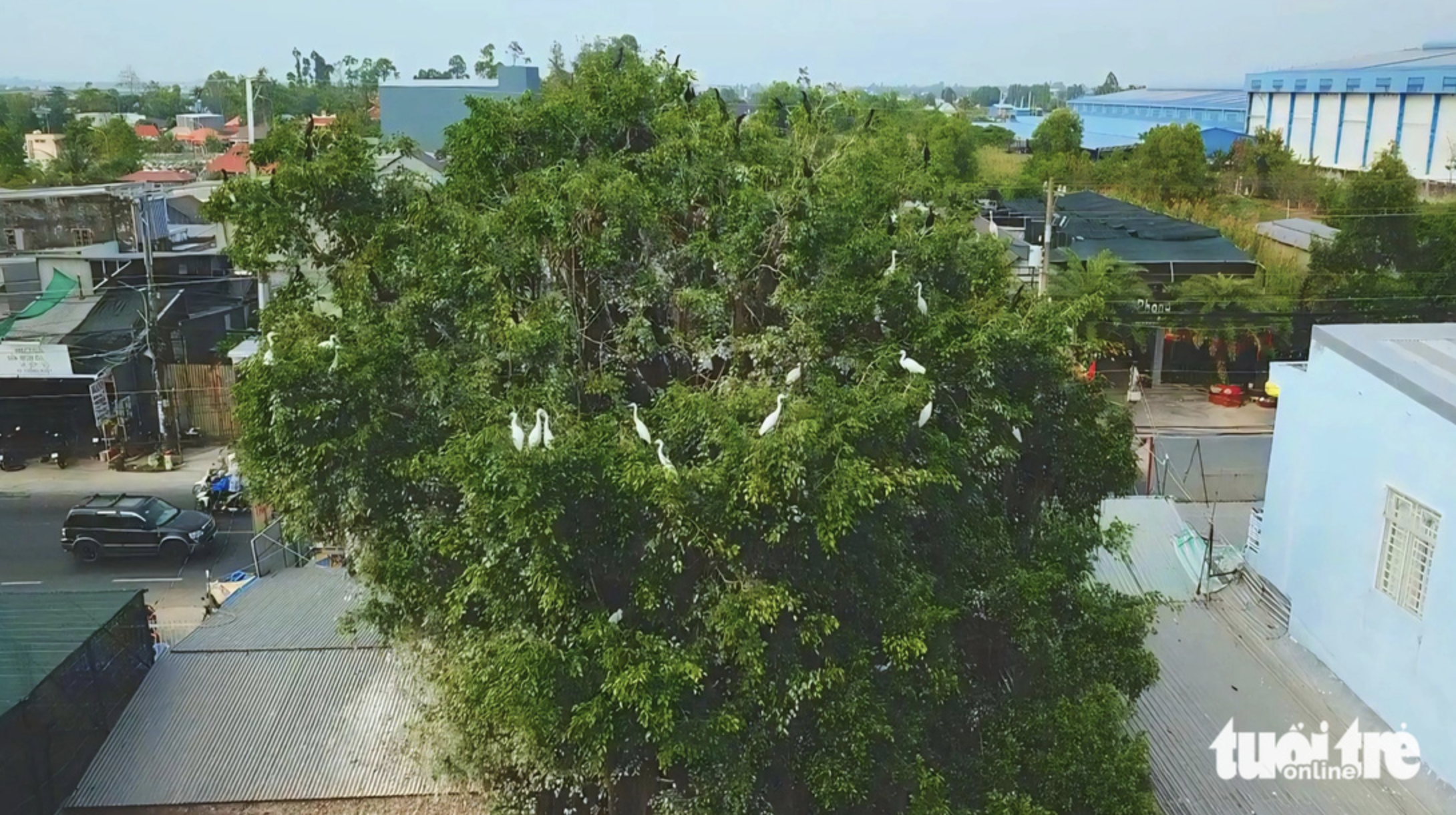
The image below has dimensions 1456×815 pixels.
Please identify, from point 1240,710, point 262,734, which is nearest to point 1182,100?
point 1240,710

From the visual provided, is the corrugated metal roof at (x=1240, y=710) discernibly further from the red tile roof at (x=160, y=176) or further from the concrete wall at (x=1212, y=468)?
the red tile roof at (x=160, y=176)

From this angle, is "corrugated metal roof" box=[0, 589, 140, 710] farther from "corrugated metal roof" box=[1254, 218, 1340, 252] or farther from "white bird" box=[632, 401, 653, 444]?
"corrugated metal roof" box=[1254, 218, 1340, 252]

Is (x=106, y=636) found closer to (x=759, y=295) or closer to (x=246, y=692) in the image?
(x=246, y=692)

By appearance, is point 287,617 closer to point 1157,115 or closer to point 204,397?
point 204,397

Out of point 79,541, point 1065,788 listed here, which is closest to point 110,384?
point 79,541

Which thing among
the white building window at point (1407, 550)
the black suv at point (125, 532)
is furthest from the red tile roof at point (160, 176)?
the white building window at point (1407, 550)

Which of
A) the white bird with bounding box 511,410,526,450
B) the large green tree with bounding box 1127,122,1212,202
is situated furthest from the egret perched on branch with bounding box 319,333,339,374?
the large green tree with bounding box 1127,122,1212,202
